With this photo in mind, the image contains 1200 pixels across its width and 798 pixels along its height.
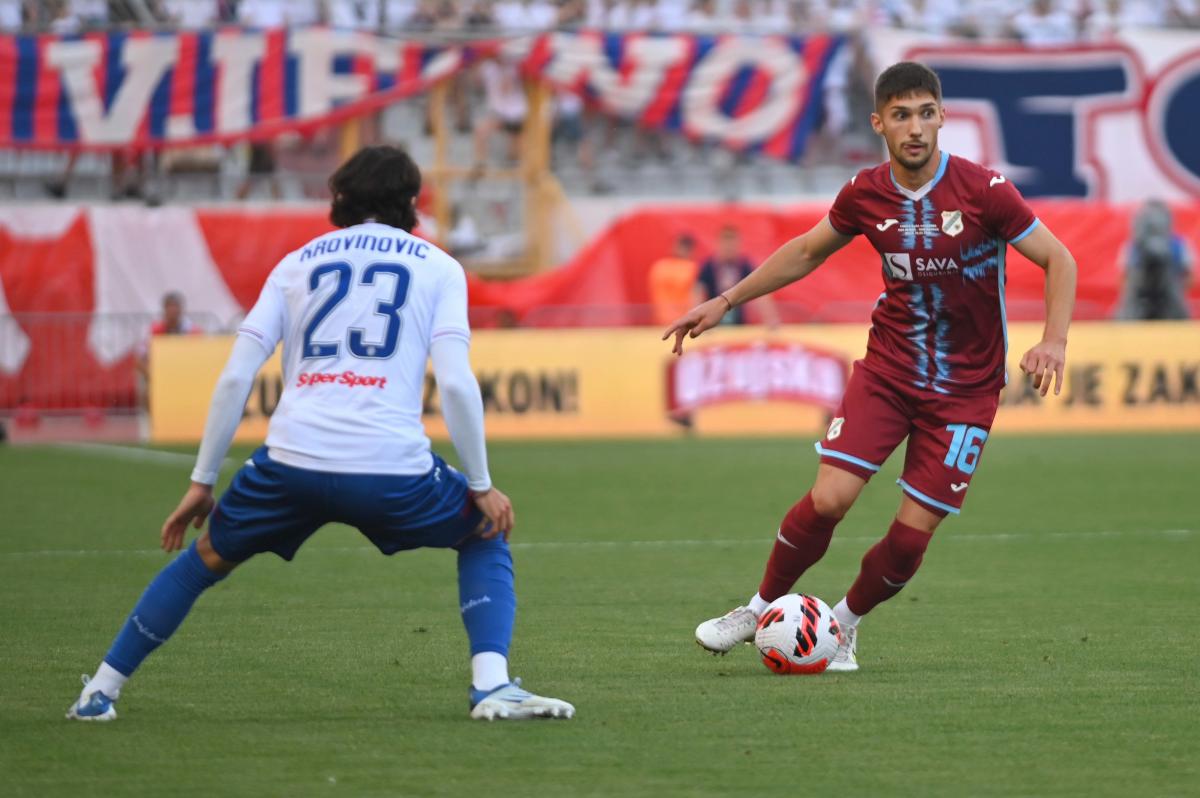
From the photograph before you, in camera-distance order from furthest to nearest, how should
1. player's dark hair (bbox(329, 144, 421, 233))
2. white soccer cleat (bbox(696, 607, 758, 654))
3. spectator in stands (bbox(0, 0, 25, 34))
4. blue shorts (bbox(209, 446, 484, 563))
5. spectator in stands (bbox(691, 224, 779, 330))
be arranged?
1. spectator in stands (bbox(0, 0, 25, 34))
2. spectator in stands (bbox(691, 224, 779, 330))
3. white soccer cleat (bbox(696, 607, 758, 654))
4. player's dark hair (bbox(329, 144, 421, 233))
5. blue shorts (bbox(209, 446, 484, 563))

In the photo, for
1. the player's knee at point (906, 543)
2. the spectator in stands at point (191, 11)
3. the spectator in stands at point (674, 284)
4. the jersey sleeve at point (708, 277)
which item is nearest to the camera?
the player's knee at point (906, 543)

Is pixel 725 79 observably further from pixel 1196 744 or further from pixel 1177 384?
pixel 1196 744

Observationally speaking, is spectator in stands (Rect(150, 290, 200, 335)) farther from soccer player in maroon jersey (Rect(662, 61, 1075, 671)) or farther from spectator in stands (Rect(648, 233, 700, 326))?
soccer player in maroon jersey (Rect(662, 61, 1075, 671))

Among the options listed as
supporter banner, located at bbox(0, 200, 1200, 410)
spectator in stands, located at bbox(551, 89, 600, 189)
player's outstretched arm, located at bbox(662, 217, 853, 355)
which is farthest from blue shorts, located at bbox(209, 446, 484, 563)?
spectator in stands, located at bbox(551, 89, 600, 189)

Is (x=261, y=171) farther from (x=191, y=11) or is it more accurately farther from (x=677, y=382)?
(x=677, y=382)

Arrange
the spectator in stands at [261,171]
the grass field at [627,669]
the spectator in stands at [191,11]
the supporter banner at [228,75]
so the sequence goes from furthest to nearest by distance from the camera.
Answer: the spectator in stands at [191,11]
the spectator in stands at [261,171]
the supporter banner at [228,75]
the grass field at [627,669]

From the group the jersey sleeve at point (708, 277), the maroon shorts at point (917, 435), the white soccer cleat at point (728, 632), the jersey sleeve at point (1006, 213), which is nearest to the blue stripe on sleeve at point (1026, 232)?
the jersey sleeve at point (1006, 213)

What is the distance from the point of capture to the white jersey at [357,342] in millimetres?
5668

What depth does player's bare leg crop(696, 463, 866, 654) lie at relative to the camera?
7.12m

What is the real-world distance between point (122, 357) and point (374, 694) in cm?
1623

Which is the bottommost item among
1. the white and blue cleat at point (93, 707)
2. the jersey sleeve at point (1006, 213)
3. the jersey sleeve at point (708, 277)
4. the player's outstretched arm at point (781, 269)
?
the jersey sleeve at point (708, 277)

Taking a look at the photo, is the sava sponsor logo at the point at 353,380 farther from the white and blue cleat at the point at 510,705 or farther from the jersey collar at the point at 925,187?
the jersey collar at the point at 925,187

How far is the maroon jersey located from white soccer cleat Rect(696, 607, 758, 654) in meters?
1.04

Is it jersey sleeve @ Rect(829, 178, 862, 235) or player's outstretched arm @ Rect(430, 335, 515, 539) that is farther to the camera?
jersey sleeve @ Rect(829, 178, 862, 235)
